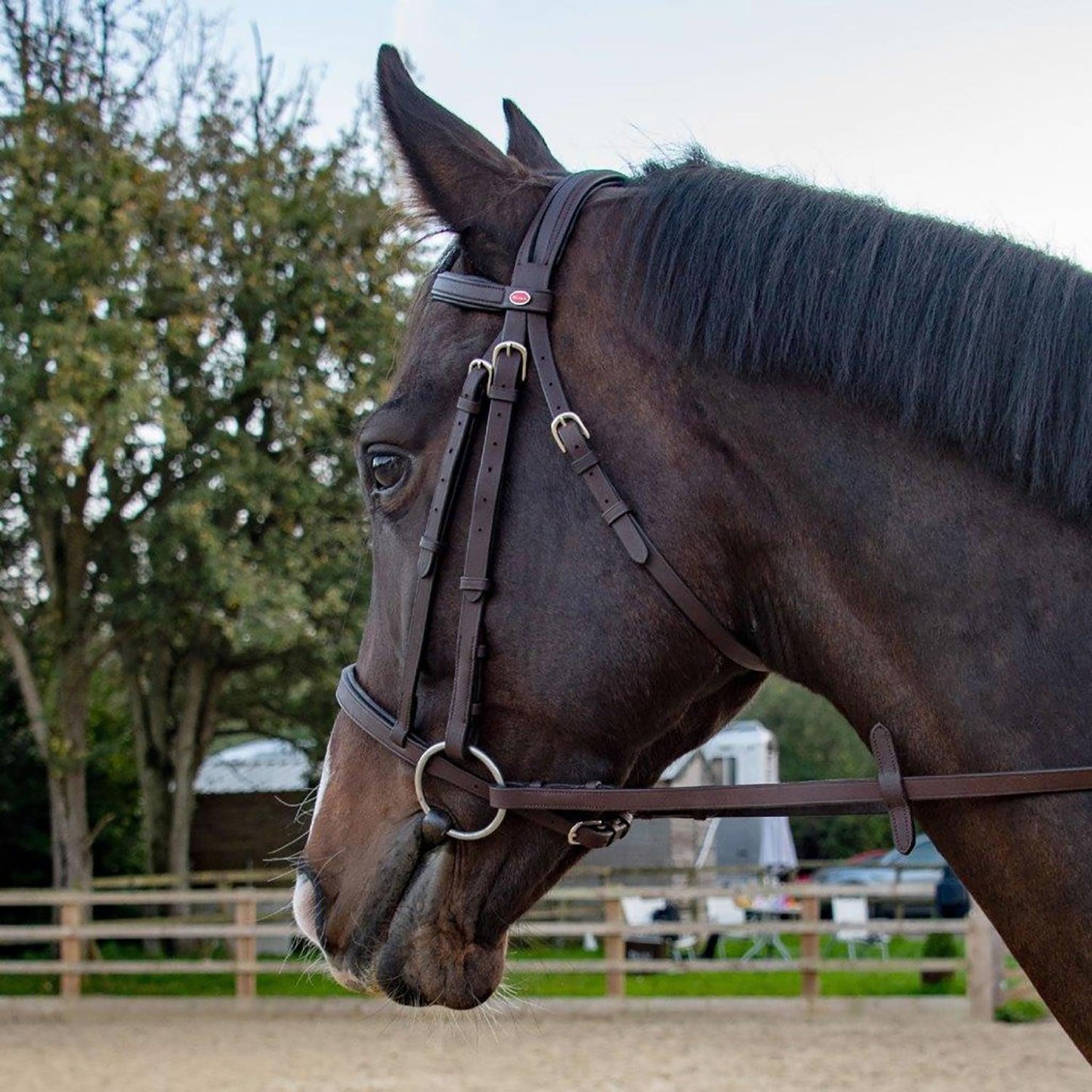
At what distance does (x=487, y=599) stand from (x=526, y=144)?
0.85 meters

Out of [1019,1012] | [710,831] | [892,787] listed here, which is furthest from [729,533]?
[710,831]

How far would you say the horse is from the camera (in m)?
1.36

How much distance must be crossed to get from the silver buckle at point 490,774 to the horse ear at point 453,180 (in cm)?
66

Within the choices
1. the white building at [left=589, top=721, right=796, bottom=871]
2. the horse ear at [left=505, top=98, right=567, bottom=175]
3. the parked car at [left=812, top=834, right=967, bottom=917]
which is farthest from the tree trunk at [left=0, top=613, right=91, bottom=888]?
the horse ear at [left=505, top=98, right=567, bottom=175]

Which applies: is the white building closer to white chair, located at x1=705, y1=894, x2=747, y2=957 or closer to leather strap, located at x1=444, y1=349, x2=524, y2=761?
white chair, located at x1=705, y1=894, x2=747, y2=957

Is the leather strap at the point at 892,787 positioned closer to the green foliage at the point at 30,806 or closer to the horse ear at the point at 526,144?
the horse ear at the point at 526,144

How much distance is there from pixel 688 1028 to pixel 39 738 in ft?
29.5

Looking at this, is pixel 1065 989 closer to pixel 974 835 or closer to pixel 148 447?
pixel 974 835

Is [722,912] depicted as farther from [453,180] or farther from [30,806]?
[453,180]

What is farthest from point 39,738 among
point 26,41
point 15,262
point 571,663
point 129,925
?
point 571,663

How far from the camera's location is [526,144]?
198 cm

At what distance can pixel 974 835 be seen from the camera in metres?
1.39

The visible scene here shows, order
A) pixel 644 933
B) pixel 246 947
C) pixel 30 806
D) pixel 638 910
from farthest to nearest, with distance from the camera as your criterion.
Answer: pixel 30 806
pixel 638 910
pixel 246 947
pixel 644 933

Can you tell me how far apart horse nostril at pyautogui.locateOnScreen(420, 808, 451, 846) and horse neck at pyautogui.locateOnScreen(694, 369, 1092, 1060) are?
484 mm
